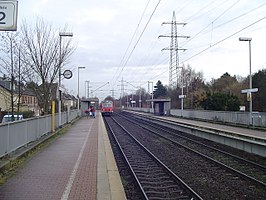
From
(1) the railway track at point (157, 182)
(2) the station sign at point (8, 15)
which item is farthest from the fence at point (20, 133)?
(2) the station sign at point (8, 15)

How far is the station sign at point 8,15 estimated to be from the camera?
21.3 feet

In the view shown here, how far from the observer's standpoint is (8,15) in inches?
257

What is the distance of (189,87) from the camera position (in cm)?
7812

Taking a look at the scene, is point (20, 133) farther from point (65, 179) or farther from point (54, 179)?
point (65, 179)

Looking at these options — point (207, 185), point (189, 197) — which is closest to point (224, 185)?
point (207, 185)

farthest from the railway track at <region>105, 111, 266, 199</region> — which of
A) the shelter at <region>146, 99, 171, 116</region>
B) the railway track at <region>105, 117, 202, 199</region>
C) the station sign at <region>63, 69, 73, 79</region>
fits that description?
the shelter at <region>146, 99, 171, 116</region>

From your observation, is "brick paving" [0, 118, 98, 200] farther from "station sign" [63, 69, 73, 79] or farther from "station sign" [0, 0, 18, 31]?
"station sign" [63, 69, 73, 79]

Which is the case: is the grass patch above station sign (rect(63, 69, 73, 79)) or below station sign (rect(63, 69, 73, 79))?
below

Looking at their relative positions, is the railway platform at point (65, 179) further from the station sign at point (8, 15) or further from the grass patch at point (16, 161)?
the station sign at point (8, 15)

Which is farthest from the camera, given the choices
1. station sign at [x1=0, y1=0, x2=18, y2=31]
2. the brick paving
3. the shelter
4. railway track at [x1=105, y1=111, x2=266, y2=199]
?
the shelter

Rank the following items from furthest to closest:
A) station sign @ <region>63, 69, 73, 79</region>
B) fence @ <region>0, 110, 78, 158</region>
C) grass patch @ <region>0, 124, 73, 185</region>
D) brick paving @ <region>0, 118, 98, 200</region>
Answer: station sign @ <region>63, 69, 73, 79</region>, fence @ <region>0, 110, 78, 158</region>, grass patch @ <region>0, 124, 73, 185</region>, brick paving @ <region>0, 118, 98, 200</region>

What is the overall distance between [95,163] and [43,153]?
3072mm

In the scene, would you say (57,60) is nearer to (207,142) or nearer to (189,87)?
(207,142)

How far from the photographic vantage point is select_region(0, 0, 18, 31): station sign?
6496 mm
